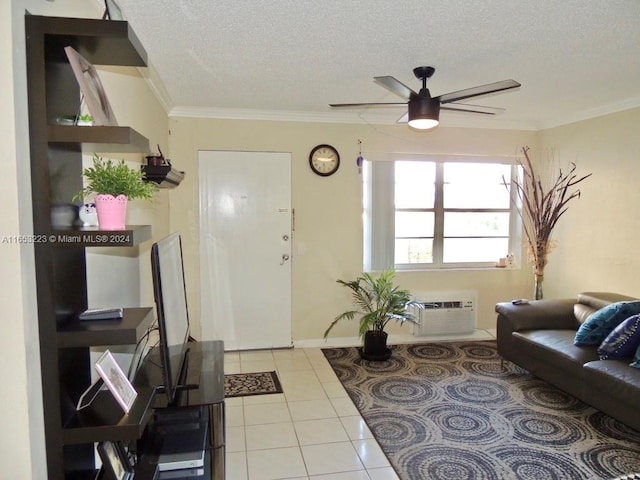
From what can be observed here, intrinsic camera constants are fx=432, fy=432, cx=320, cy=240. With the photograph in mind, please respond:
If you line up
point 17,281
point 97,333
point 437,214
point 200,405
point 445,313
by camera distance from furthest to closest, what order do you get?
point 437,214
point 445,313
point 200,405
point 97,333
point 17,281

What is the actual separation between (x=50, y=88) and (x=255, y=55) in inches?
65.3

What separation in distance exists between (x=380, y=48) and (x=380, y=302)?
235 centimetres

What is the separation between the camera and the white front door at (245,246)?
423 centimetres

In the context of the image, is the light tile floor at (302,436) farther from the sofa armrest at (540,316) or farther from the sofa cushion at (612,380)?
the sofa armrest at (540,316)

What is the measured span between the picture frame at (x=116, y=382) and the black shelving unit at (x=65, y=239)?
42 mm

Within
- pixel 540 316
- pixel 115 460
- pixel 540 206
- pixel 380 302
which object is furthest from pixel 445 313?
pixel 115 460

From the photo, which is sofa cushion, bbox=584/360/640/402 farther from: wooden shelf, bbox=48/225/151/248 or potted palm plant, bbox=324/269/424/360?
wooden shelf, bbox=48/225/151/248

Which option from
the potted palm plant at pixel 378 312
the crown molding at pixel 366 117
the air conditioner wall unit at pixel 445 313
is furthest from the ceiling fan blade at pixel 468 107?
the air conditioner wall unit at pixel 445 313

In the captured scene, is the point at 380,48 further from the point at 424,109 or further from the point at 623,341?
the point at 623,341

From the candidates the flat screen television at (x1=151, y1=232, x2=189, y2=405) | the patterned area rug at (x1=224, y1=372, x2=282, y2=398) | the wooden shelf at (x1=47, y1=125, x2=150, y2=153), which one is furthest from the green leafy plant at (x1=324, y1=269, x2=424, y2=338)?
the wooden shelf at (x1=47, y1=125, x2=150, y2=153)

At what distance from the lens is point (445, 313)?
462 centimetres

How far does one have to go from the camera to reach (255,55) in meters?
2.73

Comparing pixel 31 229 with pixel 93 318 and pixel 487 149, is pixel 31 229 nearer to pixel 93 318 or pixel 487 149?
pixel 93 318

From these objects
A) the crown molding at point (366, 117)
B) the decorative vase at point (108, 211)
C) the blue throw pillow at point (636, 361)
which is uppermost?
the crown molding at point (366, 117)
